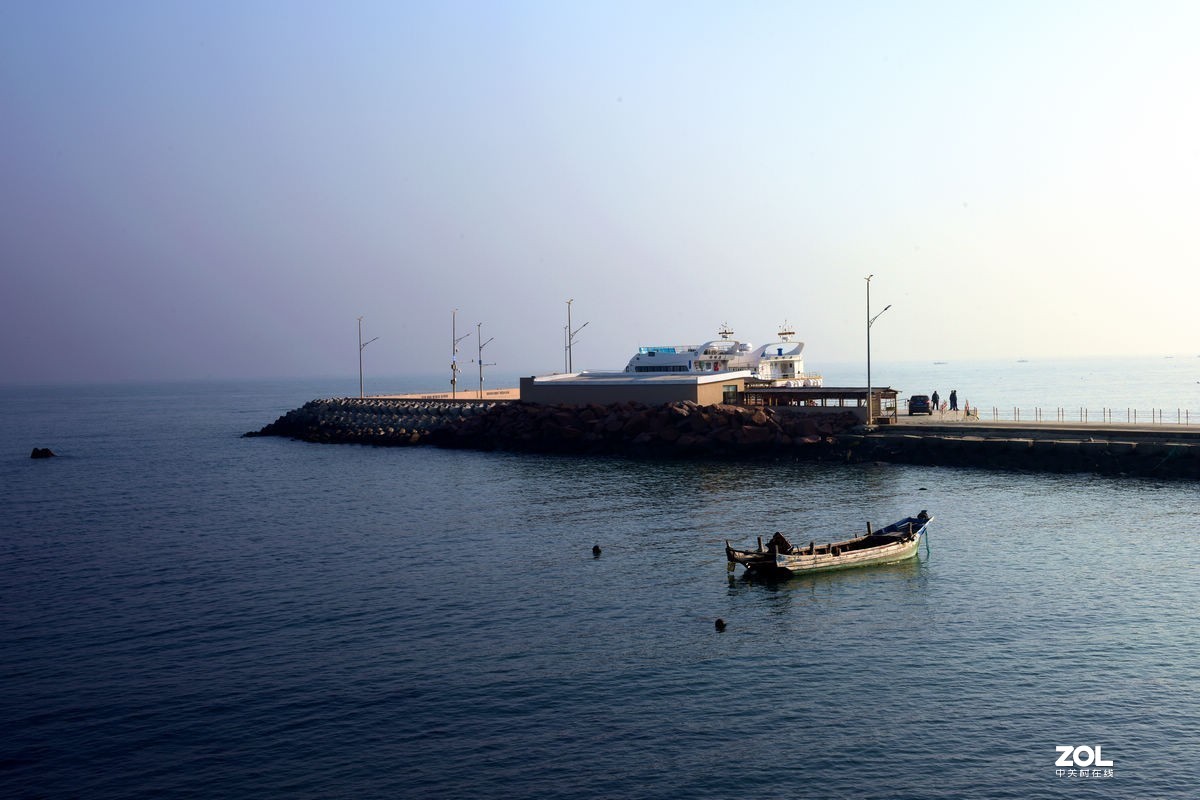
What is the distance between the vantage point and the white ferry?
94375mm

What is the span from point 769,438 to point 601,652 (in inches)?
1854

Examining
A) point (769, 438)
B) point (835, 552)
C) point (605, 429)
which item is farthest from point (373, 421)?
point (835, 552)

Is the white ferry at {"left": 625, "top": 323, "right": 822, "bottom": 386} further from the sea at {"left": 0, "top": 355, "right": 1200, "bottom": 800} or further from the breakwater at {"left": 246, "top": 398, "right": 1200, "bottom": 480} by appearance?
the sea at {"left": 0, "top": 355, "right": 1200, "bottom": 800}

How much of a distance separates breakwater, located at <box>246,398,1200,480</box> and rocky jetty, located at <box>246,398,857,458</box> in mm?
96

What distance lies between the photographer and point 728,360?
95.3m

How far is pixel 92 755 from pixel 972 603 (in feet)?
85.5

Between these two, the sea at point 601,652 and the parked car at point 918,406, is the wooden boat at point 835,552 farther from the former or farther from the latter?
the parked car at point 918,406

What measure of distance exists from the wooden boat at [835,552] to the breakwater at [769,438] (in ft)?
89.9

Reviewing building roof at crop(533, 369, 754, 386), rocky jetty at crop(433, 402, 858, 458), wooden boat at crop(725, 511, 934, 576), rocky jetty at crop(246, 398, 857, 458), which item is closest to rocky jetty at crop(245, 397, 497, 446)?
rocky jetty at crop(246, 398, 857, 458)

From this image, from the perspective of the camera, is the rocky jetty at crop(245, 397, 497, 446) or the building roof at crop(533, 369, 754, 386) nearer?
the building roof at crop(533, 369, 754, 386)

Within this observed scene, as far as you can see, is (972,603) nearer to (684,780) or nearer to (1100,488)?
(684,780)

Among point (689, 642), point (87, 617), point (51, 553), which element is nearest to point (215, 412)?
point (51, 553)

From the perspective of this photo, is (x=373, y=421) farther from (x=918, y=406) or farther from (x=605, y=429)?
(x=918, y=406)

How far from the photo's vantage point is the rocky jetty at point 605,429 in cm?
7275
